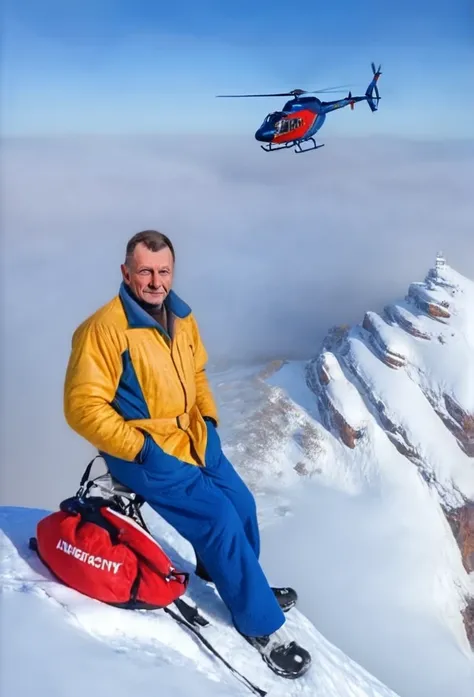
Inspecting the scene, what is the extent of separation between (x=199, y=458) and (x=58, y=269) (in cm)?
9297

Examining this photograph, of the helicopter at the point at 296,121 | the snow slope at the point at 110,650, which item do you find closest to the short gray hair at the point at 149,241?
the snow slope at the point at 110,650

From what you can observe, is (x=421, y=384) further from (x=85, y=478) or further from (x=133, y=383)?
(x=133, y=383)

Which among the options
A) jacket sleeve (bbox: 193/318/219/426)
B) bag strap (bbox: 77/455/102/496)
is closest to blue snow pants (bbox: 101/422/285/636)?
bag strap (bbox: 77/455/102/496)

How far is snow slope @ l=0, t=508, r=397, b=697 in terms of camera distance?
7.59 ft

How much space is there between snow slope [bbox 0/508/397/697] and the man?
0.15 meters

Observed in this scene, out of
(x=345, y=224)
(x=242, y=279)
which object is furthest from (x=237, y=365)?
(x=345, y=224)

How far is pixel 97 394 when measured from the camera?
8.87 ft

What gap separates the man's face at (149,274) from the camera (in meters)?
2.79

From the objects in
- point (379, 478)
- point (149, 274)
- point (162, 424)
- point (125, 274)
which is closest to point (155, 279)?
point (149, 274)

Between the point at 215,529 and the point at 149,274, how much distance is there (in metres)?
1.25

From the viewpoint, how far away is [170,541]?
12.5ft

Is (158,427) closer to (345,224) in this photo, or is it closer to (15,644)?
(15,644)

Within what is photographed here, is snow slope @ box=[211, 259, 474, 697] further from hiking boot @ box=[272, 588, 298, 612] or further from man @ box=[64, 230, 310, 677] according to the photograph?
man @ box=[64, 230, 310, 677]

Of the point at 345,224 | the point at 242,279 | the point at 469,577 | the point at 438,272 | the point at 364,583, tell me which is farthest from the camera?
the point at 345,224
